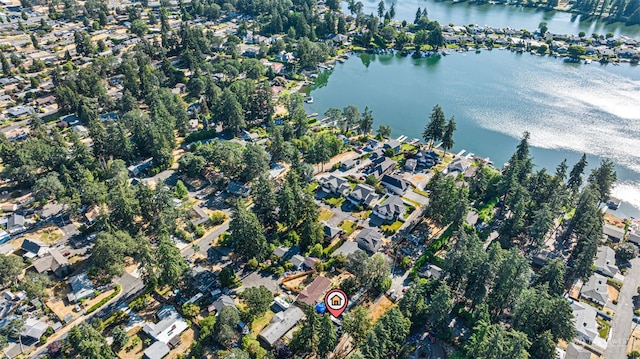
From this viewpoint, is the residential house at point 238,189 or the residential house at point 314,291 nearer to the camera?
the residential house at point 314,291

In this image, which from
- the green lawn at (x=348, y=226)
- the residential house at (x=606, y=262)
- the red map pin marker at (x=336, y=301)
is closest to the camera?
the red map pin marker at (x=336, y=301)

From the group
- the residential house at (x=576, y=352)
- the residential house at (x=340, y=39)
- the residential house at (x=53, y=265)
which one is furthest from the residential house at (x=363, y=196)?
the residential house at (x=340, y=39)

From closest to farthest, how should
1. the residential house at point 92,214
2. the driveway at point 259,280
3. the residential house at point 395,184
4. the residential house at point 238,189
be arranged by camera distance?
the driveway at point 259,280 < the residential house at point 92,214 < the residential house at point 238,189 < the residential house at point 395,184

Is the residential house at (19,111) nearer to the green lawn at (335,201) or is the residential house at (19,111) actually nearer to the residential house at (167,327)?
the residential house at (167,327)

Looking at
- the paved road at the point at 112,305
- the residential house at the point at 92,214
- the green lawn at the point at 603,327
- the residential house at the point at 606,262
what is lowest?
the paved road at the point at 112,305

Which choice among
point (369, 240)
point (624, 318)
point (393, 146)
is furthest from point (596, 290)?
point (393, 146)

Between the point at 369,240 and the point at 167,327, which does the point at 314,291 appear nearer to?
the point at 369,240

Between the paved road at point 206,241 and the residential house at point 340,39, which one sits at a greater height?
the residential house at point 340,39
